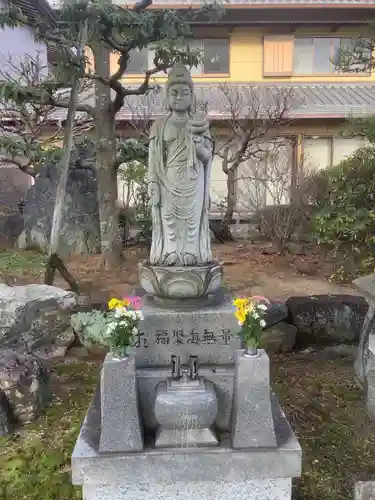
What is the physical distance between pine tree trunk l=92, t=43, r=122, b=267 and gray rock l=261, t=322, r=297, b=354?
373cm

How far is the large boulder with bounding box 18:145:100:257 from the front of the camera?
10000mm

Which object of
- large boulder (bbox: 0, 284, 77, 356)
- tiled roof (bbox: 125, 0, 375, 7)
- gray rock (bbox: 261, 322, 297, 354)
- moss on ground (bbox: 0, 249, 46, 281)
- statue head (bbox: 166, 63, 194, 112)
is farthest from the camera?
tiled roof (bbox: 125, 0, 375, 7)

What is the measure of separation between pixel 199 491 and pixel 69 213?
25.4ft

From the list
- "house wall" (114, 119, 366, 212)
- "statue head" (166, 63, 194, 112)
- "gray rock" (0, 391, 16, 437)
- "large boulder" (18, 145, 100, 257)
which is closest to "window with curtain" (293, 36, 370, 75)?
"house wall" (114, 119, 366, 212)

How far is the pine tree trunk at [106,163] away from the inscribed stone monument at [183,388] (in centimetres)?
461

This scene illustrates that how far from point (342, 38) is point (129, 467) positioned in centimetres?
1407

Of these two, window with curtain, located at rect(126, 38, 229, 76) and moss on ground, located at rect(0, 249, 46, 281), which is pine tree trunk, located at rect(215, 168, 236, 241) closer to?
moss on ground, located at rect(0, 249, 46, 281)

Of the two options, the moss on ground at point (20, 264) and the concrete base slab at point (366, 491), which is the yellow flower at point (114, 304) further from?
the moss on ground at point (20, 264)

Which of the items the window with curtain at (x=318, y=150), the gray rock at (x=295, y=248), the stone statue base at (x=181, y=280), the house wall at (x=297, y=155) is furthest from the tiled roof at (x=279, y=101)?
the stone statue base at (x=181, y=280)

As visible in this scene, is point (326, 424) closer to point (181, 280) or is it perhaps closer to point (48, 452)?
point (181, 280)

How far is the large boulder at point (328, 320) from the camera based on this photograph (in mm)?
6145

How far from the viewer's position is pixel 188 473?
321 cm

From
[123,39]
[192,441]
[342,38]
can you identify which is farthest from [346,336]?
[342,38]

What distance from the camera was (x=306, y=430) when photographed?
424 cm
